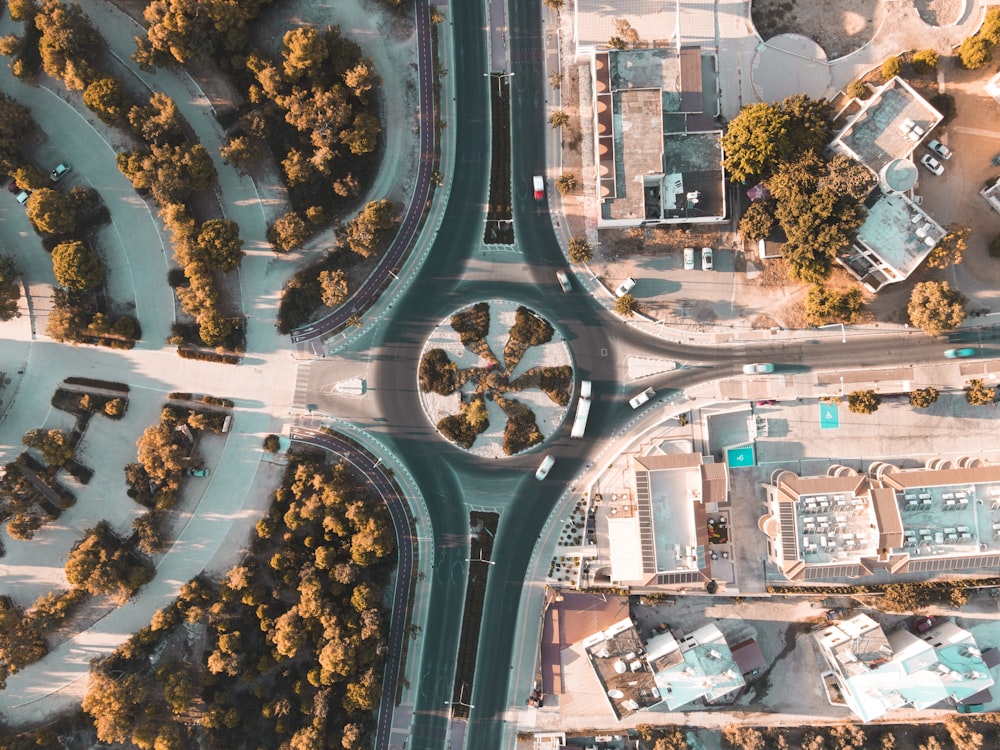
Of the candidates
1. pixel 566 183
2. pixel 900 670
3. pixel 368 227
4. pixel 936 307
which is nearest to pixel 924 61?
pixel 936 307

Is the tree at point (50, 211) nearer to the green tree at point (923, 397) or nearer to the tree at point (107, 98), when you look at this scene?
the tree at point (107, 98)

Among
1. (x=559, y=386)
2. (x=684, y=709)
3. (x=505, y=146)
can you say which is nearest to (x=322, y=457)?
(x=559, y=386)

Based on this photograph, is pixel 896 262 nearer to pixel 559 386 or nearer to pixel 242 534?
pixel 559 386

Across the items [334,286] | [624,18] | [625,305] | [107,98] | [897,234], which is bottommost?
[334,286]

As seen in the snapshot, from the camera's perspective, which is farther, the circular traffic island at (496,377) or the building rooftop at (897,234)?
the circular traffic island at (496,377)

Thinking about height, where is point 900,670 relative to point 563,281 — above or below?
below

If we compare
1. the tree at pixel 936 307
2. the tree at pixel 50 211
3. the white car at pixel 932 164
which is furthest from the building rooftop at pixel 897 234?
the tree at pixel 50 211

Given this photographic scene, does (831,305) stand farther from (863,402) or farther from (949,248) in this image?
(949,248)
